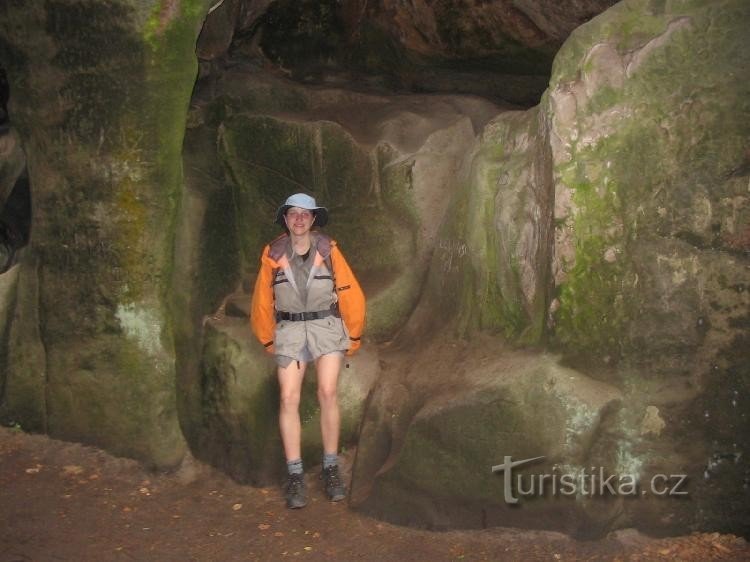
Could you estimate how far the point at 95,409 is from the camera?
6.49 metres

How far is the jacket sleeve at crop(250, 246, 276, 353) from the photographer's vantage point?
18.7 feet

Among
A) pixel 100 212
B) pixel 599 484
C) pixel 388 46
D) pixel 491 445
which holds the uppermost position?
pixel 388 46

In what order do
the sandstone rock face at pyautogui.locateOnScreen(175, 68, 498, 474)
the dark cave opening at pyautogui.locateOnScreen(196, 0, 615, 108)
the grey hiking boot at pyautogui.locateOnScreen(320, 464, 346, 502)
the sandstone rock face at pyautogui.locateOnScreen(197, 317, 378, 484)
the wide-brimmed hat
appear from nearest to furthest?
the wide-brimmed hat
the grey hiking boot at pyautogui.locateOnScreen(320, 464, 346, 502)
the sandstone rock face at pyautogui.locateOnScreen(197, 317, 378, 484)
the sandstone rock face at pyautogui.locateOnScreen(175, 68, 498, 474)
the dark cave opening at pyautogui.locateOnScreen(196, 0, 615, 108)

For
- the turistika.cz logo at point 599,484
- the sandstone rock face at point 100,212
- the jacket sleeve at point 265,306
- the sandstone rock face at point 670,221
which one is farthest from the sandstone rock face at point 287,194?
the turistika.cz logo at point 599,484

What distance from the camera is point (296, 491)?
577cm

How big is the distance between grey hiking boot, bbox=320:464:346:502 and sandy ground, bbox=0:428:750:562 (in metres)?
0.07

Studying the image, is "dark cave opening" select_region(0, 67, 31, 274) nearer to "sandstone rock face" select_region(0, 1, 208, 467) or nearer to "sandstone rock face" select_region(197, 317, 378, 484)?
"sandstone rock face" select_region(0, 1, 208, 467)

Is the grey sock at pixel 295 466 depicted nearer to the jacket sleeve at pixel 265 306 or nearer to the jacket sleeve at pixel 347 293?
the jacket sleeve at pixel 265 306

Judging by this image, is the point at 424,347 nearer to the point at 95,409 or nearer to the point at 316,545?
the point at 316,545

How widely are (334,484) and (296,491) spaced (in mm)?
237

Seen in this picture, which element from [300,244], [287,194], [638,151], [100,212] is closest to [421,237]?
[287,194]

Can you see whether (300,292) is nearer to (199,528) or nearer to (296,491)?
(296,491)

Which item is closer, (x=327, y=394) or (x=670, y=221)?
(x=670, y=221)

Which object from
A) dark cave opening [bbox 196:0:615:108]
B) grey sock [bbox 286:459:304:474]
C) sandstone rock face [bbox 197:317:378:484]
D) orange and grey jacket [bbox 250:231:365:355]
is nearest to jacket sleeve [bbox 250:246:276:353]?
orange and grey jacket [bbox 250:231:365:355]
